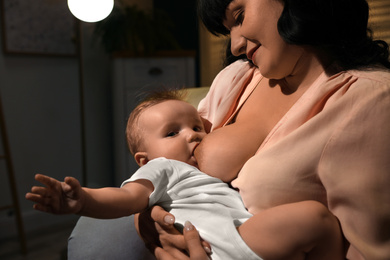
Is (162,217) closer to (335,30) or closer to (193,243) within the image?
(193,243)

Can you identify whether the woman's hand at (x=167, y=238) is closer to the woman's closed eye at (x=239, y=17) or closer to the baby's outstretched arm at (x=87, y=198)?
the baby's outstretched arm at (x=87, y=198)

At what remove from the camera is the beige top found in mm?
775

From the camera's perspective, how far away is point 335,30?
927 millimetres

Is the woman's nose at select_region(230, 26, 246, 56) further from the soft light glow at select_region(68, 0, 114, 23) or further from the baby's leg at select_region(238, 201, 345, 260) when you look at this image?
the soft light glow at select_region(68, 0, 114, 23)

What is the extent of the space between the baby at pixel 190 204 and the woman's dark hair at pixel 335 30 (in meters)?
0.37

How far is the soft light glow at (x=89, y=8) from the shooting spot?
2.34 metres

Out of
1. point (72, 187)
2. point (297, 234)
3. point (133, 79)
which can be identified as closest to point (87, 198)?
point (72, 187)

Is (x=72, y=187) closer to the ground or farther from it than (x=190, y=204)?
farther from it

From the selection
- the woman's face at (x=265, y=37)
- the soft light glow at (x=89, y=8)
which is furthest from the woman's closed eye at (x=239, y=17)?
the soft light glow at (x=89, y=8)

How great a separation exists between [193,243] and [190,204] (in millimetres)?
109

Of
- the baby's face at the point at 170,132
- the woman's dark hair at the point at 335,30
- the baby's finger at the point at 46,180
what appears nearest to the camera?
the baby's finger at the point at 46,180

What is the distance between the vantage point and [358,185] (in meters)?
0.77

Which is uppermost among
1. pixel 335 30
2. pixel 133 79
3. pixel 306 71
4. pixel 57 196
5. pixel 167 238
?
pixel 335 30

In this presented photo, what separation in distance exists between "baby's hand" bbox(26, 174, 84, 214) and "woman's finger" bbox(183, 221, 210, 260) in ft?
0.83
